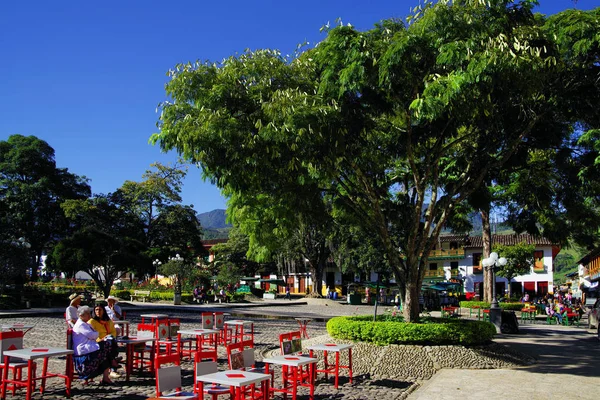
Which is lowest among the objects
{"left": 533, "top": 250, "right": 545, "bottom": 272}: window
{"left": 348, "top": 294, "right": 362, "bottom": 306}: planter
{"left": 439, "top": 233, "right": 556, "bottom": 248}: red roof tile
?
{"left": 348, "top": 294, "right": 362, "bottom": 306}: planter

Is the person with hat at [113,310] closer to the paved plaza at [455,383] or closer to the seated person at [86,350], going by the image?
the paved plaza at [455,383]

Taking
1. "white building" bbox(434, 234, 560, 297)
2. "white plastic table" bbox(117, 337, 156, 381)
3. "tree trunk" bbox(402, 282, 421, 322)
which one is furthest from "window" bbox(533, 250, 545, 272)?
"white plastic table" bbox(117, 337, 156, 381)

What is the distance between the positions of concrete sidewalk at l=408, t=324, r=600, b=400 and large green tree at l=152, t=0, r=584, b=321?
277cm

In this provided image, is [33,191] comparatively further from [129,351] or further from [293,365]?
[293,365]

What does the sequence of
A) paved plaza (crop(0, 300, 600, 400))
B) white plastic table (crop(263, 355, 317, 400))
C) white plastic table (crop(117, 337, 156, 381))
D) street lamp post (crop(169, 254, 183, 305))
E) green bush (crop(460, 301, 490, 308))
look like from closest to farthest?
white plastic table (crop(263, 355, 317, 400)) → paved plaza (crop(0, 300, 600, 400)) → white plastic table (crop(117, 337, 156, 381)) → green bush (crop(460, 301, 490, 308)) → street lamp post (crop(169, 254, 183, 305))

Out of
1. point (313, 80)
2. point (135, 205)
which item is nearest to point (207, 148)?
point (313, 80)

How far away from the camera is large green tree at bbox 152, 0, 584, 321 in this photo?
9820mm

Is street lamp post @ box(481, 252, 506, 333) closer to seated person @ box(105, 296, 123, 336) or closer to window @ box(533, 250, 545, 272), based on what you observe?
seated person @ box(105, 296, 123, 336)

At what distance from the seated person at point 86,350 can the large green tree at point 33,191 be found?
39.6 metres

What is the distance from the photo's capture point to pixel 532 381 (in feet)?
33.0

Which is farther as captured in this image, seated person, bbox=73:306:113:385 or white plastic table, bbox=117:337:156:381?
white plastic table, bbox=117:337:156:381

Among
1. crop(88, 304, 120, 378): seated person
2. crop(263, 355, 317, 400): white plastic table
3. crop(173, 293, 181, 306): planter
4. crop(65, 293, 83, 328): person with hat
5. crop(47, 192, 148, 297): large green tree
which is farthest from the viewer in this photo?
crop(173, 293, 181, 306): planter

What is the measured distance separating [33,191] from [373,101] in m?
41.1

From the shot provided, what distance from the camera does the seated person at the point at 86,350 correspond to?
28.0ft
